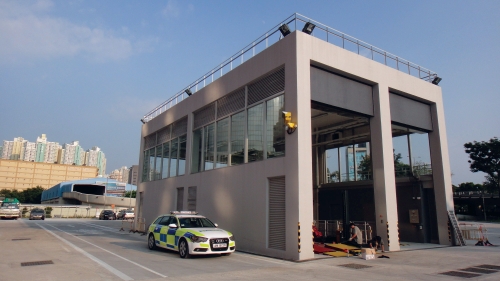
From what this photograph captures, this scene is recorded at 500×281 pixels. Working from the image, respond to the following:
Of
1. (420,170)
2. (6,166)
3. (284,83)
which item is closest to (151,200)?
(284,83)

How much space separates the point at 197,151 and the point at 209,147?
168cm

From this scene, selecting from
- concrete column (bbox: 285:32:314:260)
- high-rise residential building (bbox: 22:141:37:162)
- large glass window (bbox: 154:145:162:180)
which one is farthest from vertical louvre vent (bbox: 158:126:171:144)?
high-rise residential building (bbox: 22:141:37:162)

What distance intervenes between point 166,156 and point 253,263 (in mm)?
15289

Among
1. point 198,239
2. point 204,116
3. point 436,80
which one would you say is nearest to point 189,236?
point 198,239

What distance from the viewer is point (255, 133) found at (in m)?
15.3

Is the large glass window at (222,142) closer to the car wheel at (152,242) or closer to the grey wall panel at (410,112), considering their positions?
the car wheel at (152,242)

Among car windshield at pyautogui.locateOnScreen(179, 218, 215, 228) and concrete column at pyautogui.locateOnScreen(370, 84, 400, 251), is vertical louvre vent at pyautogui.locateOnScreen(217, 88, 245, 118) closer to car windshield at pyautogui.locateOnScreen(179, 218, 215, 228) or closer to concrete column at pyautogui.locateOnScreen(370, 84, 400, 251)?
car windshield at pyautogui.locateOnScreen(179, 218, 215, 228)

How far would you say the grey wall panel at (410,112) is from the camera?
16.9 metres

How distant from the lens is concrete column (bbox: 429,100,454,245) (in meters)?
17.4

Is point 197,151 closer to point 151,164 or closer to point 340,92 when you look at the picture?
point 151,164

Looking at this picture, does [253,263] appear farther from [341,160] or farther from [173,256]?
[341,160]

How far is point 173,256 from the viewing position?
40.8ft

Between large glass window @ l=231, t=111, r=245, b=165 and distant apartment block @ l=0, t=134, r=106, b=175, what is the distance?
7019 inches

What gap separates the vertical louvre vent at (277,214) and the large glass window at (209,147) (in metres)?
5.60
